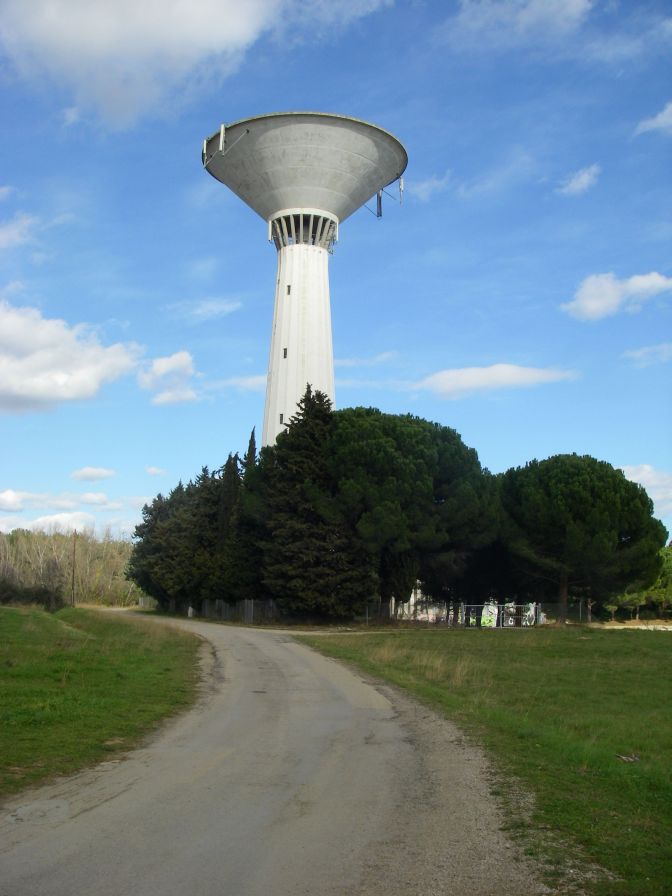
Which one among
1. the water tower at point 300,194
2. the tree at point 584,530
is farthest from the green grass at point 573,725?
the water tower at point 300,194

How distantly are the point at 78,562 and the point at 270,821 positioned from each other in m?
113

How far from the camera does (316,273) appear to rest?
221 ft

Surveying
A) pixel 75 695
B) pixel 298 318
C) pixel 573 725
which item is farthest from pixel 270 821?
pixel 298 318

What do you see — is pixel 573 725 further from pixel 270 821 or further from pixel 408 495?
pixel 408 495

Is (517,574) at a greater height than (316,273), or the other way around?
(316,273)

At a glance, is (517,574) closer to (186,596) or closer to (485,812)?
(186,596)

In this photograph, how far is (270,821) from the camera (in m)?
7.81

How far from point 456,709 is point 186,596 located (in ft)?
186

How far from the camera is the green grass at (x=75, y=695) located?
1086 cm

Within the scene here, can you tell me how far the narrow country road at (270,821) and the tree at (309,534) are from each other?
37.5 m

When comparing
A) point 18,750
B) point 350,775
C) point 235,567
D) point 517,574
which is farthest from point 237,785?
point 517,574

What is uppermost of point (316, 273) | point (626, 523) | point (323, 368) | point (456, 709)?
point (316, 273)

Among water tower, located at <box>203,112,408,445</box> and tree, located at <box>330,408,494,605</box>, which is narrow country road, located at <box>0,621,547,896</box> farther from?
water tower, located at <box>203,112,408,445</box>

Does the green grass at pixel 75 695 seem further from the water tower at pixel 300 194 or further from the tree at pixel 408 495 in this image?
the water tower at pixel 300 194
